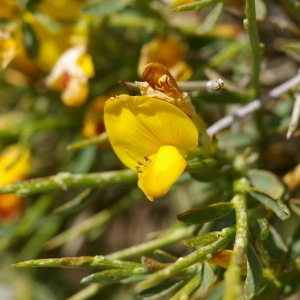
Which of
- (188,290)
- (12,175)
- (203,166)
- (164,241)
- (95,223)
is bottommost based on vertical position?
(95,223)

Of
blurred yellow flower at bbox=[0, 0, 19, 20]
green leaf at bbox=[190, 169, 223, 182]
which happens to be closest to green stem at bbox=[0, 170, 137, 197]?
green leaf at bbox=[190, 169, 223, 182]

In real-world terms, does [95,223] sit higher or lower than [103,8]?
lower

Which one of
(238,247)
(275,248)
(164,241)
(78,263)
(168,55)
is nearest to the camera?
(238,247)

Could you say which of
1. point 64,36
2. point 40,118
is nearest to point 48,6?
point 64,36

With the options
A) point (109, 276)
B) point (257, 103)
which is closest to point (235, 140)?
point (257, 103)

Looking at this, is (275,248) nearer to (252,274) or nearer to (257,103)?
(252,274)

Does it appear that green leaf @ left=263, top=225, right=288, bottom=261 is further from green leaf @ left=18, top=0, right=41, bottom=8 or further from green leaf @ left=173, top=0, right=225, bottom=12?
green leaf @ left=18, top=0, right=41, bottom=8

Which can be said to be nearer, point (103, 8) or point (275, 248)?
point (275, 248)

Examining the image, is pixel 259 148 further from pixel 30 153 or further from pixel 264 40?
pixel 30 153
